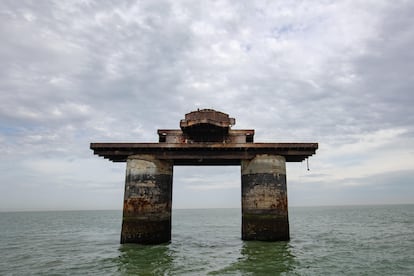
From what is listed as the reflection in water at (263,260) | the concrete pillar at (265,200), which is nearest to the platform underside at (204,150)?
the concrete pillar at (265,200)

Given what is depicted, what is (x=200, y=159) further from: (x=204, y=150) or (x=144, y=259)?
(x=144, y=259)

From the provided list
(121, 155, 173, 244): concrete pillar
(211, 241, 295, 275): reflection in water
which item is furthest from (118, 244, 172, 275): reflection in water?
(211, 241, 295, 275): reflection in water

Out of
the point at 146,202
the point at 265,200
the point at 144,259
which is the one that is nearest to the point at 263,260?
the point at 265,200

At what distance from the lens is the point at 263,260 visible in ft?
48.6

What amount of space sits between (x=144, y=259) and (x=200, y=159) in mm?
7504

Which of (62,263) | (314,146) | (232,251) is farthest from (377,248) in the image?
(62,263)

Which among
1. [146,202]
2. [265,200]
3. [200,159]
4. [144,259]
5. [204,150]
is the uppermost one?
[204,150]

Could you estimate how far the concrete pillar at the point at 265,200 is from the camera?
61.9 feet

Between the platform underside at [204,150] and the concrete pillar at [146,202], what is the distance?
0.64 metres

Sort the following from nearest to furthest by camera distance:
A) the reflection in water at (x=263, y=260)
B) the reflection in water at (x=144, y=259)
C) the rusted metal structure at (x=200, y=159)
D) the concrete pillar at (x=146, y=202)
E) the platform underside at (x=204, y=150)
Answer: the reflection in water at (x=263, y=260) < the reflection in water at (x=144, y=259) < the concrete pillar at (x=146, y=202) < the rusted metal structure at (x=200, y=159) < the platform underside at (x=204, y=150)

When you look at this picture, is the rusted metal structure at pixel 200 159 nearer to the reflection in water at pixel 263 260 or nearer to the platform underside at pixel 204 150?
the platform underside at pixel 204 150

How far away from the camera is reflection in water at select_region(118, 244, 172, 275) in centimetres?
1327

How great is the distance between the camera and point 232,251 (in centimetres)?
1772

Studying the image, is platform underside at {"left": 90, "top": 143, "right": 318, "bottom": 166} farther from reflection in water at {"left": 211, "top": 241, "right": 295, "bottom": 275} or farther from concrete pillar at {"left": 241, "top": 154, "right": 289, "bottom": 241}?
reflection in water at {"left": 211, "top": 241, "right": 295, "bottom": 275}
